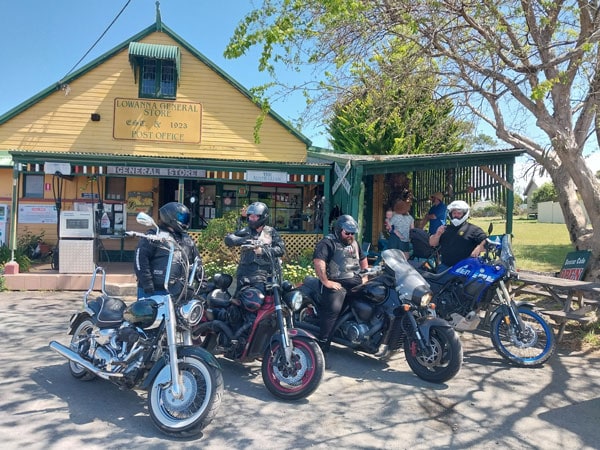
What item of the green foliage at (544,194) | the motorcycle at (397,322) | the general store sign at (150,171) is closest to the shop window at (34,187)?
the general store sign at (150,171)

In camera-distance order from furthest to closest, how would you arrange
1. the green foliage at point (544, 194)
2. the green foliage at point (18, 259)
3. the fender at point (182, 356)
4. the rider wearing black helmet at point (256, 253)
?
the green foliage at point (544, 194), the green foliage at point (18, 259), the rider wearing black helmet at point (256, 253), the fender at point (182, 356)

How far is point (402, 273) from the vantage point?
5.12 m

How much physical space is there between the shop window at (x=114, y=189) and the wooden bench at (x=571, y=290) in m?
10.6

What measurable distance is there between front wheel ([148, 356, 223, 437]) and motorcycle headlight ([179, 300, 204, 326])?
0.40 m

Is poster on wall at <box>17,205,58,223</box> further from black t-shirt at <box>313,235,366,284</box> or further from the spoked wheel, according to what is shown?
black t-shirt at <box>313,235,366,284</box>

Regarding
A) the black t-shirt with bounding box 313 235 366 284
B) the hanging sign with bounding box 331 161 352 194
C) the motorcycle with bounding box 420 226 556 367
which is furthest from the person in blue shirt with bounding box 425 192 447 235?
the black t-shirt with bounding box 313 235 366 284

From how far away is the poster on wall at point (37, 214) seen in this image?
1334 cm

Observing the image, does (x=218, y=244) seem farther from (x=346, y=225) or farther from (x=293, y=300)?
(x=293, y=300)

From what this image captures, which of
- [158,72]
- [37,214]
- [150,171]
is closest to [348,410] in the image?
[150,171]

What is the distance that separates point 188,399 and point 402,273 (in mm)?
2533

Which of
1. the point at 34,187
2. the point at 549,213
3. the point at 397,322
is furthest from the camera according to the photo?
the point at 549,213

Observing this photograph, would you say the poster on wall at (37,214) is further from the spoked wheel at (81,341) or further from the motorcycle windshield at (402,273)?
the motorcycle windshield at (402,273)

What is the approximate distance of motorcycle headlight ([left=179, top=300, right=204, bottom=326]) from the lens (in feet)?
13.3

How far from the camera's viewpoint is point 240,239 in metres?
4.75
